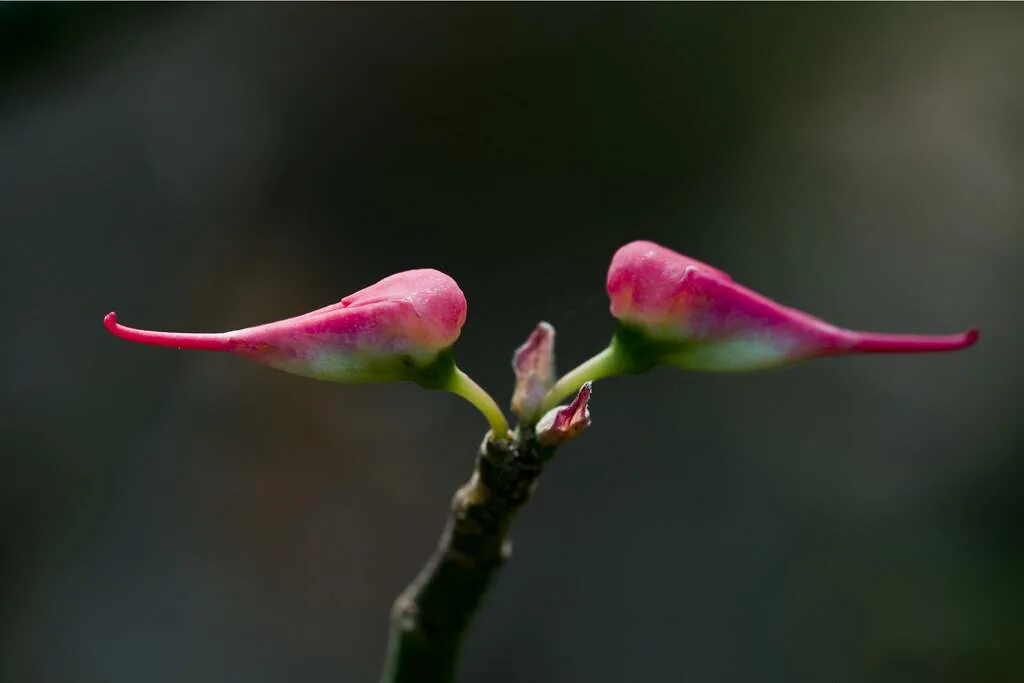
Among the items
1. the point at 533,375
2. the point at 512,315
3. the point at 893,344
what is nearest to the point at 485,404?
the point at 533,375

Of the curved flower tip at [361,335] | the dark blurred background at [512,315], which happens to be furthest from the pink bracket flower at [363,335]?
the dark blurred background at [512,315]

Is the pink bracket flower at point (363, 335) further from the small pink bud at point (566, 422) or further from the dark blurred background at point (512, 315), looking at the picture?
the dark blurred background at point (512, 315)

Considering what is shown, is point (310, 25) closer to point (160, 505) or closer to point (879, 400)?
point (160, 505)

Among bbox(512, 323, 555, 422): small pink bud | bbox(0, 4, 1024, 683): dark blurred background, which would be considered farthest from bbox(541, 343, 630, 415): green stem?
bbox(0, 4, 1024, 683): dark blurred background

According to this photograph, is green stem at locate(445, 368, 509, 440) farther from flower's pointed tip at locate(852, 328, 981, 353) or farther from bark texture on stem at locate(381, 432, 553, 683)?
flower's pointed tip at locate(852, 328, 981, 353)

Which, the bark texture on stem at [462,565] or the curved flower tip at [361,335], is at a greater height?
the curved flower tip at [361,335]

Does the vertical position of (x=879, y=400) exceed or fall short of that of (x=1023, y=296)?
it falls short

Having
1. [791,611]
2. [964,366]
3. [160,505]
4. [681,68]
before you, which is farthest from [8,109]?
[964,366]
